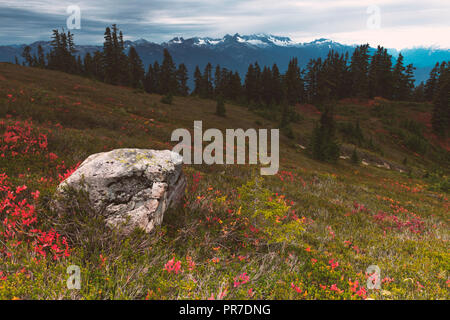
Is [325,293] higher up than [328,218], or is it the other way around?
[325,293]

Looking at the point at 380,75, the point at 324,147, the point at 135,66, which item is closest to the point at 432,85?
the point at 380,75

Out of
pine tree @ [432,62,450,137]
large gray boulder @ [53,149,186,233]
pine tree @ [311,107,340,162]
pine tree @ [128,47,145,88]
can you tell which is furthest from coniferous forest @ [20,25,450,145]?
large gray boulder @ [53,149,186,233]

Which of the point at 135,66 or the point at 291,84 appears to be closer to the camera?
the point at 291,84

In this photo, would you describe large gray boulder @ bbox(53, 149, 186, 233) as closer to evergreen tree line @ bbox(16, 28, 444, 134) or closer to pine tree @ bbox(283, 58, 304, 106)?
evergreen tree line @ bbox(16, 28, 444, 134)

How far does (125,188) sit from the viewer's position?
486cm

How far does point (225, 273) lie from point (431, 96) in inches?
4153

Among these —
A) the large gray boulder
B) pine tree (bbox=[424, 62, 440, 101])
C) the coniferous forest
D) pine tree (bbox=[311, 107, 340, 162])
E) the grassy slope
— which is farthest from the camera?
pine tree (bbox=[424, 62, 440, 101])

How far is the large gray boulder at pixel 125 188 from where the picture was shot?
461 centimetres

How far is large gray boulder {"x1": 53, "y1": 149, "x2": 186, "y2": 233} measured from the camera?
461 centimetres

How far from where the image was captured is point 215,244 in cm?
493

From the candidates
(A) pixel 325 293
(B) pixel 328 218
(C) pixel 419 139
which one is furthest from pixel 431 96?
(A) pixel 325 293

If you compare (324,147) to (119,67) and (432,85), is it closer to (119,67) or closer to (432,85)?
(119,67)

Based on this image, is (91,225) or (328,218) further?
(328,218)
